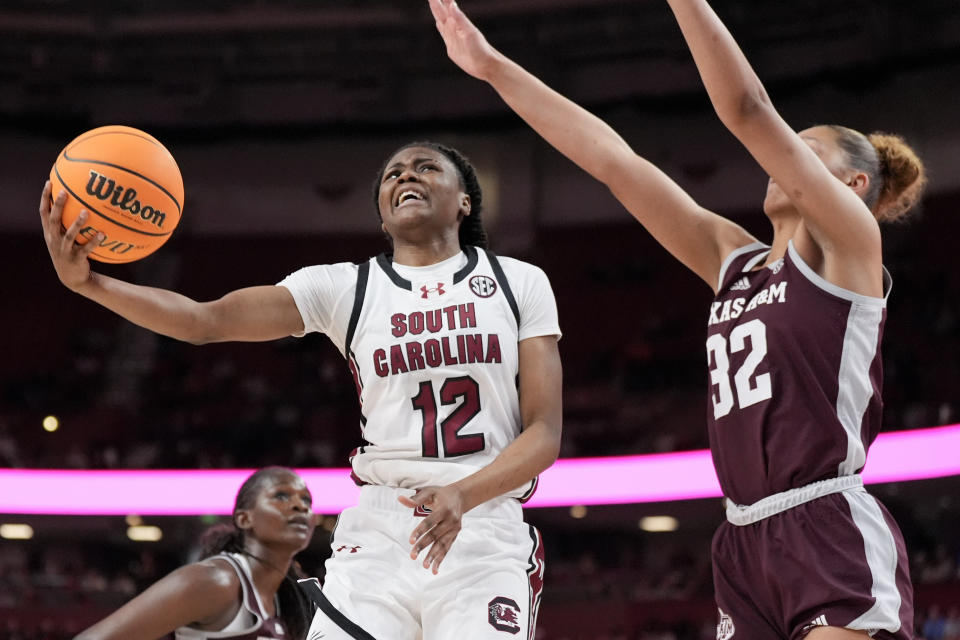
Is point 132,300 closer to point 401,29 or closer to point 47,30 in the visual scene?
point 401,29

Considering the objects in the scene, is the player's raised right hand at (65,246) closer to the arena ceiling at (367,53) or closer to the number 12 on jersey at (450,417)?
the number 12 on jersey at (450,417)

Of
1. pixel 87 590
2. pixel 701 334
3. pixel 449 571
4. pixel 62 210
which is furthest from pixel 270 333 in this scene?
pixel 87 590

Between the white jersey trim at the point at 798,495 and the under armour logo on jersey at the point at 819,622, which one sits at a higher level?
the white jersey trim at the point at 798,495

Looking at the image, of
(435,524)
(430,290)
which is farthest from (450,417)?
(435,524)

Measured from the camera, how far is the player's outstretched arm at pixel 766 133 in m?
2.30

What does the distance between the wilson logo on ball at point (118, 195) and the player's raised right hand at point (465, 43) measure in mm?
911

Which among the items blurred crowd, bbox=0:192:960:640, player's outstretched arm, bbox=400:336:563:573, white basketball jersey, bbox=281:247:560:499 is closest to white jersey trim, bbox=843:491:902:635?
player's outstretched arm, bbox=400:336:563:573

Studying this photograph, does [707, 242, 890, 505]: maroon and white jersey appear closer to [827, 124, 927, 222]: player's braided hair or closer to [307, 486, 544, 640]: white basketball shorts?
[827, 124, 927, 222]: player's braided hair

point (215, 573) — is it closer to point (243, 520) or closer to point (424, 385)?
point (243, 520)

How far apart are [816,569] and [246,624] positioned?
8.80ft

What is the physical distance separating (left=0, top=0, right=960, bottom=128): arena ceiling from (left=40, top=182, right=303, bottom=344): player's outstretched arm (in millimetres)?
9734

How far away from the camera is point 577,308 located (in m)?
13.6

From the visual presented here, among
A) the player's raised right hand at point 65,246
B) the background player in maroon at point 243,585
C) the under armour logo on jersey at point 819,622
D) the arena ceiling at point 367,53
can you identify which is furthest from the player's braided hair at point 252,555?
the arena ceiling at point 367,53

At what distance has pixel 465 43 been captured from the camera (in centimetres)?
301
